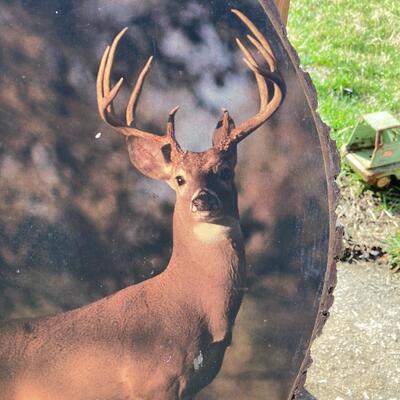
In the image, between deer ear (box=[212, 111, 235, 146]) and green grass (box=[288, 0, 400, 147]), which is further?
green grass (box=[288, 0, 400, 147])

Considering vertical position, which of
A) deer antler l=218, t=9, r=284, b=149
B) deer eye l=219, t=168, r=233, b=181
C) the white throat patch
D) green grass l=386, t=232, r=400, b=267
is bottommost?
green grass l=386, t=232, r=400, b=267

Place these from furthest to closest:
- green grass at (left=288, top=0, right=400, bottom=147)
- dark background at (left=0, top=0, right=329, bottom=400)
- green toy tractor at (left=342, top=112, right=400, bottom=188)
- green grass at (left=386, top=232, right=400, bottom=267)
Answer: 1. green grass at (left=288, top=0, right=400, bottom=147)
2. green toy tractor at (left=342, top=112, right=400, bottom=188)
3. green grass at (left=386, top=232, right=400, bottom=267)
4. dark background at (left=0, top=0, right=329, bottom=400)

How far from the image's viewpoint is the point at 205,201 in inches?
62.0

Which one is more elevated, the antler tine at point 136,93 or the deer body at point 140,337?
the antler tine at point 136,93

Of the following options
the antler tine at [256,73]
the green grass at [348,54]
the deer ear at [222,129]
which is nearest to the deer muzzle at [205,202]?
the deer ear at [222,129]

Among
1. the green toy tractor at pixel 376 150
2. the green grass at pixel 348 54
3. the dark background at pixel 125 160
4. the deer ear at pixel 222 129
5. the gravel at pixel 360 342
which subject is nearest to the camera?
the dark background at pixel 125 160

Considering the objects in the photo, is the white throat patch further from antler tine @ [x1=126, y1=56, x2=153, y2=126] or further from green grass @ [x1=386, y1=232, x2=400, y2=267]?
green grass @ [x1=386, y1=232, x2=400, y2=267]

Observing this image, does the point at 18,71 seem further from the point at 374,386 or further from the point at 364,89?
the point at 364,89

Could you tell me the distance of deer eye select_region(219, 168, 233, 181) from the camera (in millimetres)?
1575

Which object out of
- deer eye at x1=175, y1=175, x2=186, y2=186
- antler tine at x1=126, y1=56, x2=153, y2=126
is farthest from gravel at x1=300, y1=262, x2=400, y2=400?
antler tine at x1=126, y1=56, x2=153, y2=126

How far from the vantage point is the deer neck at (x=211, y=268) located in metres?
1.59

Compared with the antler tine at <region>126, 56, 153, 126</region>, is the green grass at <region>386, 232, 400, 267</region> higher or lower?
lower

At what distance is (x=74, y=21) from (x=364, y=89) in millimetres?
2563

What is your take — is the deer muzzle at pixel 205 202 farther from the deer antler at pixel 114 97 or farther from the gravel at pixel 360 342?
the gravel at pixel 360 342
